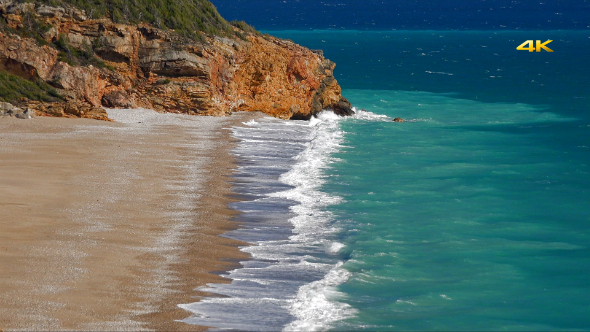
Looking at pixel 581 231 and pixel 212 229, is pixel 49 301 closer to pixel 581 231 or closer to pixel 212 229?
pixel 212 229

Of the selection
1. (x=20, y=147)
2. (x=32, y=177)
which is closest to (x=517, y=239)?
(x=32, y=177)

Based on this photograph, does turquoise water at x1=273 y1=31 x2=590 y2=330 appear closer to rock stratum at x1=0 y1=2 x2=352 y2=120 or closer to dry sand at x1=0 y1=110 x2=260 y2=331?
dry sand at x1=0 y1=110 x2=260 y2=331

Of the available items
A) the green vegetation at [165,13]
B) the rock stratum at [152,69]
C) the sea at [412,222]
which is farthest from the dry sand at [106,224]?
the green vegetation at [165,13]

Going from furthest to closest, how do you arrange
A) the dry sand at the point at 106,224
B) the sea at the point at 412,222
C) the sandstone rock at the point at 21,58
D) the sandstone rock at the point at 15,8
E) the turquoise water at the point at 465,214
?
the sandstone rock at the point at 15,8 → the sandstone rock at the point at 21,58 → the turquoise water at the point at 465,214 → the sea at the point at 412,222 → the dry sand at the point at 106,224

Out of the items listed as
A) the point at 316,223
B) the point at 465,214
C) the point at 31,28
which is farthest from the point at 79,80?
the point at 465,214

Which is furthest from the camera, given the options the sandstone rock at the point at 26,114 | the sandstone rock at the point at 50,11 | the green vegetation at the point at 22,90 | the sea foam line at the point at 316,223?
the sandstone rock at the point at 50,11

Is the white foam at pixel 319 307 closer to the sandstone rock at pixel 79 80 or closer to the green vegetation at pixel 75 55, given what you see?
the sandstone rock at pixel 79 80

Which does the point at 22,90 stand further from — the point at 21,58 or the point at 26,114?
the point at 26,114
